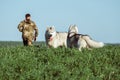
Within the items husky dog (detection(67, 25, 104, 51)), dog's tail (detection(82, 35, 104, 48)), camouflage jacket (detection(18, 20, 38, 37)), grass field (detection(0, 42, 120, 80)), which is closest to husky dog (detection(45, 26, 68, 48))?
camouflage jacket (detection(18, 20, 38, 37))

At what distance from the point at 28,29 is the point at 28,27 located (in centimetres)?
12

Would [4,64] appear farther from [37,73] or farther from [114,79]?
[114,79]

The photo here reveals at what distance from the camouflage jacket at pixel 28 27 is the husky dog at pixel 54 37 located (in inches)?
48.3

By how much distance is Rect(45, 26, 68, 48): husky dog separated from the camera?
20625 mm

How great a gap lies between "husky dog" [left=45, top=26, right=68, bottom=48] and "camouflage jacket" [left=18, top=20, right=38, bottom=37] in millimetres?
1227

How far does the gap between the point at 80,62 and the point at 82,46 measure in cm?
426

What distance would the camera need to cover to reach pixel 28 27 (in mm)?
21859

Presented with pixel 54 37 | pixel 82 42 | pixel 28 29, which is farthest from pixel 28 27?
pixel 82 42

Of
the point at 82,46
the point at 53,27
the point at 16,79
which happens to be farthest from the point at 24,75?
the point at 53,27

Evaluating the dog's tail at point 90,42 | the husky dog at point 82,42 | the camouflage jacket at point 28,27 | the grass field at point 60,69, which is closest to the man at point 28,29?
the camouflage jacket at point 28,27

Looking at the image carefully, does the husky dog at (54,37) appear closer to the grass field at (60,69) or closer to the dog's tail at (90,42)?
the dog's tail at (90,42)

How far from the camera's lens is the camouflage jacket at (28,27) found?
21766mm

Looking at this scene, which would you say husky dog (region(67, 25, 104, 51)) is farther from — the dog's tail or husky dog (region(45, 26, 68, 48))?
husky dog (region(45, 26, 68, 48))

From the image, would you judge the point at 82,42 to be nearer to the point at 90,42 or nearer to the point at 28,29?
the point at 90,42
